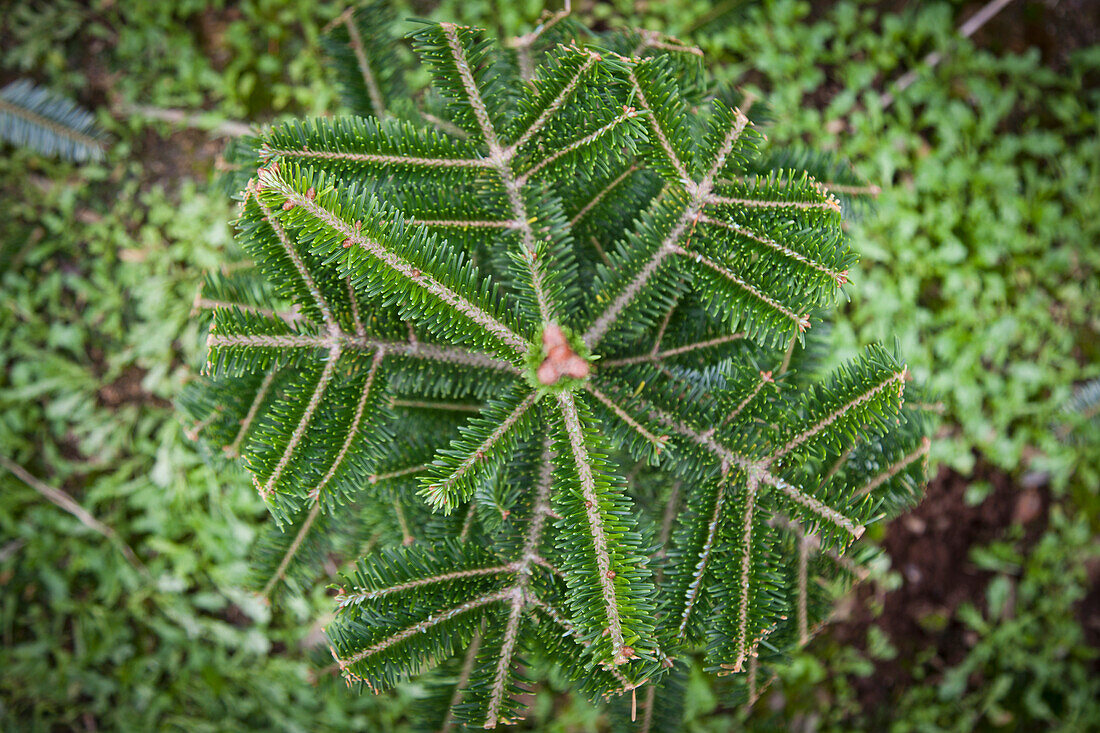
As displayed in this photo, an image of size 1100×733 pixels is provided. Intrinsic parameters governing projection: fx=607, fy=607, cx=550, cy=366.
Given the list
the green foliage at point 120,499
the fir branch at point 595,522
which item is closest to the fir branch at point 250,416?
the fir branch at point 595,522

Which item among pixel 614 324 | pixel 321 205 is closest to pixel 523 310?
pixel 614 324

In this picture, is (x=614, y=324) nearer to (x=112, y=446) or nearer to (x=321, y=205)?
(x=321, y=205)

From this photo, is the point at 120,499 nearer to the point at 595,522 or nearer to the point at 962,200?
the point at 595,522

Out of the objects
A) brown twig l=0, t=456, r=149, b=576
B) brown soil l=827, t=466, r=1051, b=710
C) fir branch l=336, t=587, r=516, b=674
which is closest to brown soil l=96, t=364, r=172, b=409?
brown twig l=0, t=456, r=149, b=576

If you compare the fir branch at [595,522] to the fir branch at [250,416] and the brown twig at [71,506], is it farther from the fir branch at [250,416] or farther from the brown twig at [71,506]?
the brown twig at [71,506]

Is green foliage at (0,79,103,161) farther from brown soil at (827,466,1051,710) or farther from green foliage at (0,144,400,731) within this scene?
brown soil at (827,466,1051,710)

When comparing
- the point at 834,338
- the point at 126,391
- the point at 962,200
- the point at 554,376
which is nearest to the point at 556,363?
the point at 554,376
